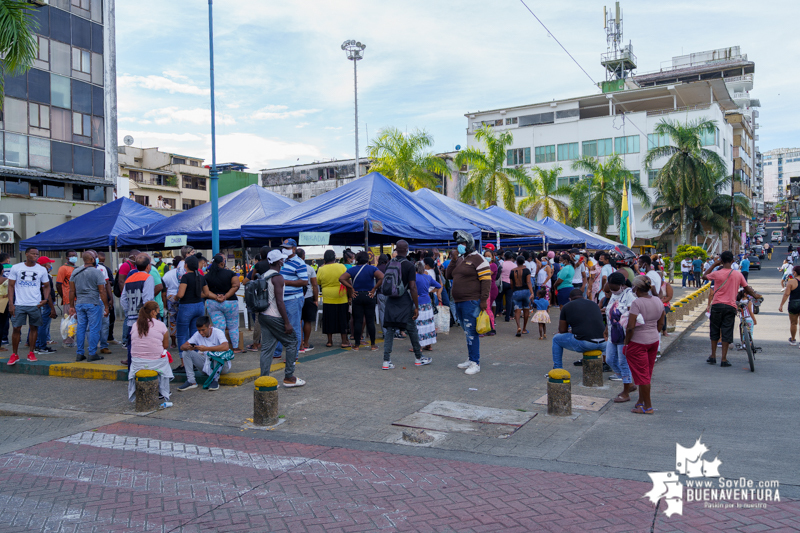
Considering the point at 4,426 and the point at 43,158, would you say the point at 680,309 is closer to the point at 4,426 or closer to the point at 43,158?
the point at 4,426

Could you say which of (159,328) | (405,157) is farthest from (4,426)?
(405,157)

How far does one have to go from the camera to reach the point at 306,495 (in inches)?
177

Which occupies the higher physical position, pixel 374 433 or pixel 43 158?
pixel 43 158

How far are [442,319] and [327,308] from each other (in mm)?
2635

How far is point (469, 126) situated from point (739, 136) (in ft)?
102

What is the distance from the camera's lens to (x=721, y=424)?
621 centimetres

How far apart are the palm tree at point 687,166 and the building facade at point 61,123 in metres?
38.0

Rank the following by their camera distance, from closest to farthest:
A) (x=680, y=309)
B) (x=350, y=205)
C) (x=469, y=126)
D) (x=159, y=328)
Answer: (x=159, y=328) < (x=350, y=205) < (x=680, y=309) < (x=469, y=126)

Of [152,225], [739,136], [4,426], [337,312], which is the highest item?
[739,136]

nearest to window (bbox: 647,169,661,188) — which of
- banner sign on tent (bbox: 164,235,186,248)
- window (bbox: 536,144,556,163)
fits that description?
window (bbox: 536,144,556,163)

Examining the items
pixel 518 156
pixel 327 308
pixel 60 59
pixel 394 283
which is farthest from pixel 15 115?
pixel 518 156

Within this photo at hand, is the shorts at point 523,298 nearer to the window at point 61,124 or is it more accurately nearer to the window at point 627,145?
the window at point 61,124

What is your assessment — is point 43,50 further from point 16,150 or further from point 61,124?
point 16,150

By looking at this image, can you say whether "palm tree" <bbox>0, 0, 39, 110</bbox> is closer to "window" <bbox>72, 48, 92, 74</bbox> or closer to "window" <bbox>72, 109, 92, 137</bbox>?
"window" <bbox>72, 109, 92, 137</bbox>
